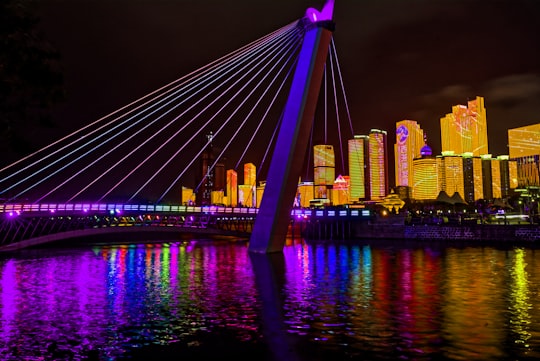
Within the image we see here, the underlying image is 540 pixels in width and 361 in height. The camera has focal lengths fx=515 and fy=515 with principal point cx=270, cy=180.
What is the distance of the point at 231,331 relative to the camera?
44.4 ft

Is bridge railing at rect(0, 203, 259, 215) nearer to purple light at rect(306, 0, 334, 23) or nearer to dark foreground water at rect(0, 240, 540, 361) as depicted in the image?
dark foreground water at rect(0, 240, 540, 361)

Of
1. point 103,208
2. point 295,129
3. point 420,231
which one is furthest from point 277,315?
point 420,231

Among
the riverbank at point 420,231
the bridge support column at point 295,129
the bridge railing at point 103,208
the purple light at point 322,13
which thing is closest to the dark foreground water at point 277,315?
the bridge support column at point 295,129

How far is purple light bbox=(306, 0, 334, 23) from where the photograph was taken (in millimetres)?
37487

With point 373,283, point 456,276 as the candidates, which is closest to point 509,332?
point 373,283

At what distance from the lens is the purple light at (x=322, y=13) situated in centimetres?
3749

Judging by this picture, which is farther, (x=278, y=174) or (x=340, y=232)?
(x=340, y=232)

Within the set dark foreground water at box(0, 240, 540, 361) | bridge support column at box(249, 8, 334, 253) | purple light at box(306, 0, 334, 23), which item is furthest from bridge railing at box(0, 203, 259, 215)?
purple light at box(306, 0, 334, 23)

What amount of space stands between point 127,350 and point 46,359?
1693mm

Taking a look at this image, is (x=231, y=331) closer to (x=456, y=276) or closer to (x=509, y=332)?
(x=509, y=332)

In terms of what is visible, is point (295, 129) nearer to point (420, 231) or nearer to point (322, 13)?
point (322, 13)

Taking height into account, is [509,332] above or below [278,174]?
below

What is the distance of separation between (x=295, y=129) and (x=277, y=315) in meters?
21.4

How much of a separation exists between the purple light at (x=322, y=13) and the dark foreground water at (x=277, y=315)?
62.1 feet
